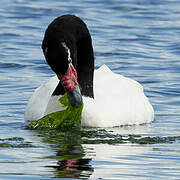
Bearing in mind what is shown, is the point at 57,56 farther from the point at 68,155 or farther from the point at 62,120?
the point at 68,155

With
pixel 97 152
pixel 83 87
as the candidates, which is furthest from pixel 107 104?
pixel 97 152

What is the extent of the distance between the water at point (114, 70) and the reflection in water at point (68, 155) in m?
0.01

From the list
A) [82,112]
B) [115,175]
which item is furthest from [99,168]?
[82,112]

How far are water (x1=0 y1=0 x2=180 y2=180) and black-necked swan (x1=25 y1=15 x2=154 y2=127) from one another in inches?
10.4

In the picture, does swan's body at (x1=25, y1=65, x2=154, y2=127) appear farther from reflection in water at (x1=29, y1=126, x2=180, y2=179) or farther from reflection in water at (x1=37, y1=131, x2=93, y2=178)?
reflection in water at (x1=37, y1=131, x2=93, y2=178)

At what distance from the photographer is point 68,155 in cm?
1074

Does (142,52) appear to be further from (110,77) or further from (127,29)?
(110,77)

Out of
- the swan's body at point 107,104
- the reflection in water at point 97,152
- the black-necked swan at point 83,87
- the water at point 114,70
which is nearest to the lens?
the reflection in water at point 97,152

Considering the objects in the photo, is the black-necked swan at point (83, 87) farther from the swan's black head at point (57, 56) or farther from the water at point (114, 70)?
the water at point (114, 70)

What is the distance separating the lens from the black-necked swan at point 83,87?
39.3 ft

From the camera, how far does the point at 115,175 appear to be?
962 centimetres

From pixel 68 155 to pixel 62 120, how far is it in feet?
6.24

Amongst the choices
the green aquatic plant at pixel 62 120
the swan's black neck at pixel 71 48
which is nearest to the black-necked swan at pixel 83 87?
the swan's black neck at pixel 71 48

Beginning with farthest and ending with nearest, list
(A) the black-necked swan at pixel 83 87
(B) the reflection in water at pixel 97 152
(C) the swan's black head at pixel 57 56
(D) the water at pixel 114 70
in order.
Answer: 1. (A) the black-necked swan at pixel 83 87
2. (C) the swan's black head at pixel 57 56
3. (D) the water at pixel 114 70
4. (B) the reflection in water at pixel 97 152
